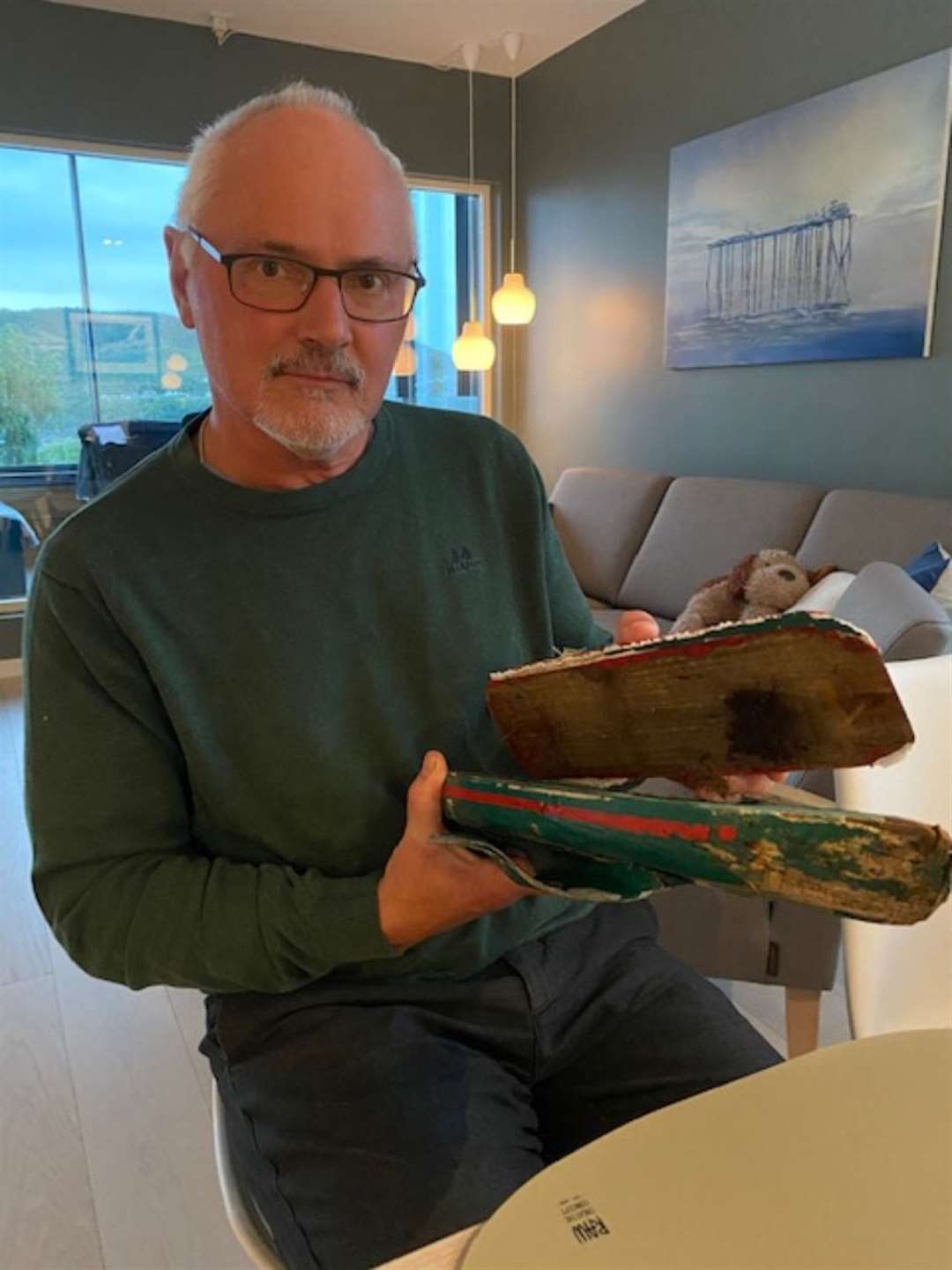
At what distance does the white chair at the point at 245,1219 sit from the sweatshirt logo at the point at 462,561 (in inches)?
23.1

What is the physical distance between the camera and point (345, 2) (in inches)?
142

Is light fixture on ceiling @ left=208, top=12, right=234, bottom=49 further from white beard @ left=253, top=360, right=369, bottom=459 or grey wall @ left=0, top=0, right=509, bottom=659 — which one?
white beard @ left=253, top=360, right=369, bottom=459

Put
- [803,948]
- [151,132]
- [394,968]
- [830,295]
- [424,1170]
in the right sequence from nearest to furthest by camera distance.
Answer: [424,1170] → [394,968] → [803,948] → [830,295] → [151,132]

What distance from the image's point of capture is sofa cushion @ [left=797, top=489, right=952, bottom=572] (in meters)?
2.46

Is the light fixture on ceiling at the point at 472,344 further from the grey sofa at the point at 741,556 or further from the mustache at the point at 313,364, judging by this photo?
the mustache at the point at 313,364

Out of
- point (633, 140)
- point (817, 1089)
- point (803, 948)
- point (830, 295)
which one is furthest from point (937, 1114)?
point (633, 140)

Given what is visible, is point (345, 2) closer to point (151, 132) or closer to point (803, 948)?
point (151, 132)

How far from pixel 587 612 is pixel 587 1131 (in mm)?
559

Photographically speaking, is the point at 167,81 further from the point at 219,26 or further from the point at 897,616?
the point at 897,616

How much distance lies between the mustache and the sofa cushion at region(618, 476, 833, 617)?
7.52 feet

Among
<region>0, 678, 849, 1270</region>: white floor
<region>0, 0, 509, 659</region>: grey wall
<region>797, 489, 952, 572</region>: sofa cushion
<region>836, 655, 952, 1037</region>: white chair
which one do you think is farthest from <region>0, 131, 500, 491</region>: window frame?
<region>836, 655, 952, 1037</region>: white chair

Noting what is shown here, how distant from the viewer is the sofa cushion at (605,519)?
3602 millimetres

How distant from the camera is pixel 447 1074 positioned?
81cm

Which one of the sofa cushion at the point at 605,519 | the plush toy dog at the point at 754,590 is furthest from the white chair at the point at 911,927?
the sofa cushion at the point at 605,519
